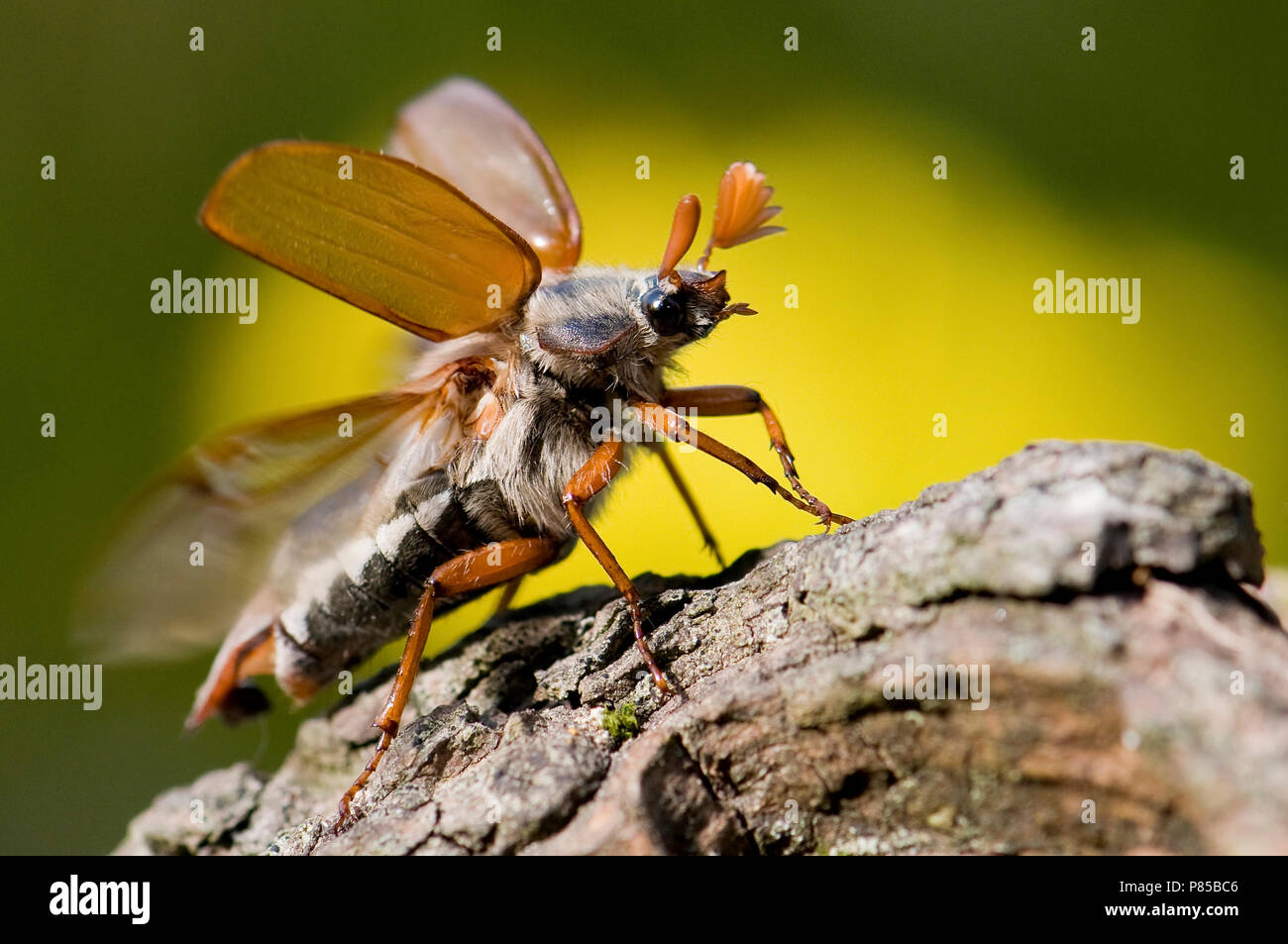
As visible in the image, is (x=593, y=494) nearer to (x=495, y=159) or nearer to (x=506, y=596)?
(x=506, y=596)

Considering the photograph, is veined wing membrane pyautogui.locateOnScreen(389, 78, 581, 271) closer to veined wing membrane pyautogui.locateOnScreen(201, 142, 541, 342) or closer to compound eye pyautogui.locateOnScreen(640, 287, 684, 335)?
compound eye pyautogui.locateOnScreen(640, 287, 684, 335)

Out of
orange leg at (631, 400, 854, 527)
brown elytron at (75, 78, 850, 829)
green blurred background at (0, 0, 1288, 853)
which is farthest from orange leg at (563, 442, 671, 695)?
green blurred background at (0, 0, 1288, 853)

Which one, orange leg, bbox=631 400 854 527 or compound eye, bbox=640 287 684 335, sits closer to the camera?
orange leg, bbox=631 400 854 527

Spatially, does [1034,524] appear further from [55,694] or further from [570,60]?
[55,694]

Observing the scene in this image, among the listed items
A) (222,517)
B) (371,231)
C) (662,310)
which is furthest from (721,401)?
(222,517)

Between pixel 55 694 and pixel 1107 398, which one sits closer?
pixel 1107 398

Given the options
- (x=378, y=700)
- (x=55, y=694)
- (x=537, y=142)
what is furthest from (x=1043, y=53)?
(x=55, y=694)
